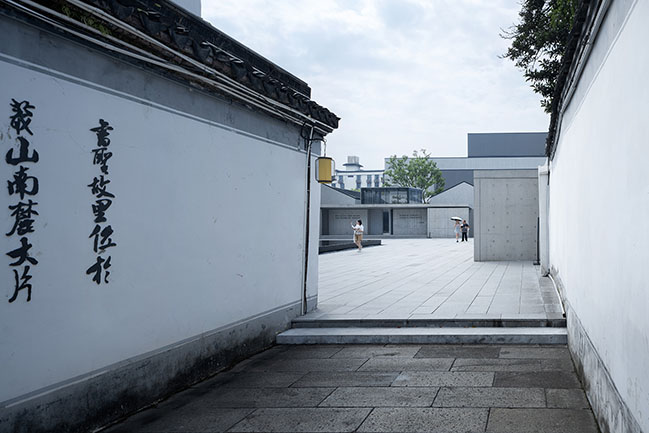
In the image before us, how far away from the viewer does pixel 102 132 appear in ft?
15.0

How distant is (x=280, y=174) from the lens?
7.73 meters

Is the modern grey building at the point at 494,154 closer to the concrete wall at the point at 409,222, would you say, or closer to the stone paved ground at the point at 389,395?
the concrete wall at the point at 409,222

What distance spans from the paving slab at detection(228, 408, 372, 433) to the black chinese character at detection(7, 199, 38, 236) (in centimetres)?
212

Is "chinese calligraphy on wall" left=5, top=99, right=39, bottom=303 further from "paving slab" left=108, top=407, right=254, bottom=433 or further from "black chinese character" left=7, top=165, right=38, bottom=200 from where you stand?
"paving slab" left=108, top=407, right=254, bottom=433

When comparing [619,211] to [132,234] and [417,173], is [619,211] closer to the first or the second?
[132,234]

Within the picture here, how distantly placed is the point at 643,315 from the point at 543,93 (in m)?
15.8

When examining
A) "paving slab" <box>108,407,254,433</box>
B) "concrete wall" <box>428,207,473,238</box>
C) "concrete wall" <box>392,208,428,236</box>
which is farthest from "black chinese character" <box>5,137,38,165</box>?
"concrete wall" <box>392,208,428,236</box>

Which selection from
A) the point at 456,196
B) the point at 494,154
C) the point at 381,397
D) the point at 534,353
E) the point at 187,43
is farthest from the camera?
the point at 494,154

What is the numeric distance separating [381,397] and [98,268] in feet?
8.82

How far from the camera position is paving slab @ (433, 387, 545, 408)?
194 inches

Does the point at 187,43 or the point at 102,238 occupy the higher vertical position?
the point at 187,43

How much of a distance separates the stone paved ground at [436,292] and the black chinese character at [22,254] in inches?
192

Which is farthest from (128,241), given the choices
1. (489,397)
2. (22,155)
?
(489,397)

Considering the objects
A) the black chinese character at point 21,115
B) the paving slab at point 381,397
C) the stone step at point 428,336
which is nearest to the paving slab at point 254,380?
the paving slab at point 381,397
